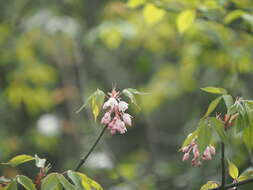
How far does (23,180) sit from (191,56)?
2.41 metres

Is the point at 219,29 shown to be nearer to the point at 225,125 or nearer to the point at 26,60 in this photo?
the point at 26,60

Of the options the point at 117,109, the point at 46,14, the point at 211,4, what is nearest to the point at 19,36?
the point at 46,14

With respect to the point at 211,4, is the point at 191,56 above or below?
below

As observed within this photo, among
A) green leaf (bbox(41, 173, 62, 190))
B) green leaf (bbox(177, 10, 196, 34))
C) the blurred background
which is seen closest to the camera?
green leaf (bbox(41, 173, 62, 190))

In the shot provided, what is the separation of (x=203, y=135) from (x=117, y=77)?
4303 mm

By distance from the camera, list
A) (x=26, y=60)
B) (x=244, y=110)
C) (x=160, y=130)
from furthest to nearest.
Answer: (x=160, y=130), (x=26, y=60), (x=244, y=110)

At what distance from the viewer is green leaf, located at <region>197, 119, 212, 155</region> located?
1286 millimetres

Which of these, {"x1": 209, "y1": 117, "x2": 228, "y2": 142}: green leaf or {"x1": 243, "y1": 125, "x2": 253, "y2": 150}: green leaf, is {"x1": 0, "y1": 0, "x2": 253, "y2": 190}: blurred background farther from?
{"x1": 209, "y1": 117, "x2": 228, "y2": 142}: green leaf

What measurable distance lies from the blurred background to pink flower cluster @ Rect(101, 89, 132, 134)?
1.20 metres

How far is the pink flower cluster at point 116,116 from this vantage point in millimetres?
1366

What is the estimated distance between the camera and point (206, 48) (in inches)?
135

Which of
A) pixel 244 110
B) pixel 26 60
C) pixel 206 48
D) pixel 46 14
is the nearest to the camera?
pixel 244 110

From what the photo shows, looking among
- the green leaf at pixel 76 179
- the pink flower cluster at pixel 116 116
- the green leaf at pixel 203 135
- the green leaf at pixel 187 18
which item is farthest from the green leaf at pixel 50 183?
the green leaf at pixel 187 18

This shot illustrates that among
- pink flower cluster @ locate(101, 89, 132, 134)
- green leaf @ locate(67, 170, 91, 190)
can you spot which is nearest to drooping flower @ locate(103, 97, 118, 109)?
pink flower cluster @ locate(101, 89, 132, 134)
